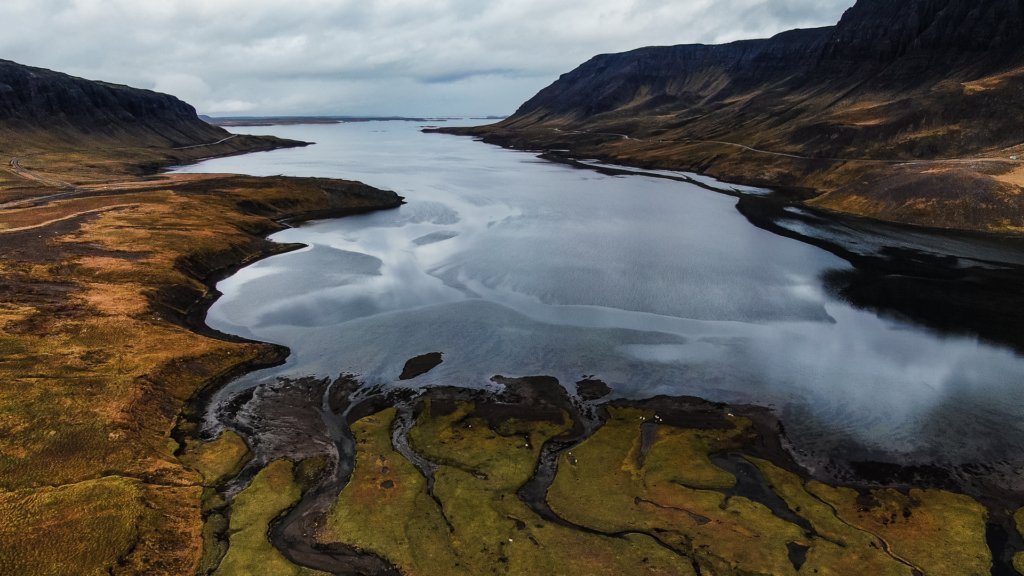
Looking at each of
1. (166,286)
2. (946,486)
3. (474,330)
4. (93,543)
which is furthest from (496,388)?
(166,286)

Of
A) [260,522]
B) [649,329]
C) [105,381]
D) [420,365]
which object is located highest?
[105,381]

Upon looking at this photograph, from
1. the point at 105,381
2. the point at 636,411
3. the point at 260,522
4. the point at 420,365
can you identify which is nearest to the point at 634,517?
the point at 636,411

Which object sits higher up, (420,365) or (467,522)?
(420,365)

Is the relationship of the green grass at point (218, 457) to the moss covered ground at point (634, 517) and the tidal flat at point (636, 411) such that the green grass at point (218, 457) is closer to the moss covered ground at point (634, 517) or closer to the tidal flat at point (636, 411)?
the tidal flat at point (636, 411)

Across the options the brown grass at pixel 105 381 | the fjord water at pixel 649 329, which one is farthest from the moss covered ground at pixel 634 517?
the brown grass at pixel 105 381

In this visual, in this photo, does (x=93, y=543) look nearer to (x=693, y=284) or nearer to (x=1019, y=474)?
(x=1019, y=474)

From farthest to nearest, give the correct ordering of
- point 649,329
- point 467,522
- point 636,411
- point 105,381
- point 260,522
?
point 649,329 → point 636,411 → point 105,381 → point 467,522 → point 260,522

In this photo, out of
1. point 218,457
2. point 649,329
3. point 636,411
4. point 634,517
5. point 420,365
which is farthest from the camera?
point 649,329

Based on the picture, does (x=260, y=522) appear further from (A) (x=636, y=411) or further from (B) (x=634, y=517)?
(A) (x=636, y=411)

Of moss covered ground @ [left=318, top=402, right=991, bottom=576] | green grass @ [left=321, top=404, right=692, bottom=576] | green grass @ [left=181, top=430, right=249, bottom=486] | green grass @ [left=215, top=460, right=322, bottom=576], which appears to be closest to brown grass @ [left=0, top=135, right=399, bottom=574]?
green grass @ [left=181, top=430, right=249, bottom=486]
